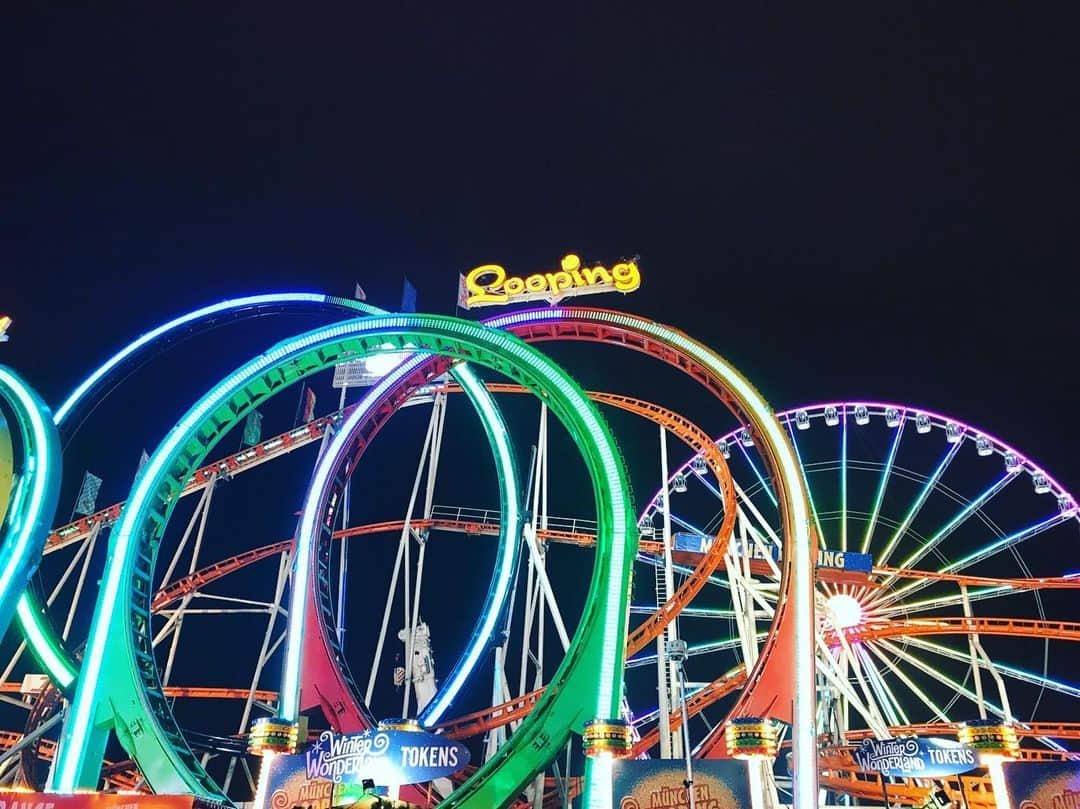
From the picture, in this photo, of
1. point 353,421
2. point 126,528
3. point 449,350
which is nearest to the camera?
point 126,528

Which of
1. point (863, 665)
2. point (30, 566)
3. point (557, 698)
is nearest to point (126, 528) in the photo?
point (30, 566)

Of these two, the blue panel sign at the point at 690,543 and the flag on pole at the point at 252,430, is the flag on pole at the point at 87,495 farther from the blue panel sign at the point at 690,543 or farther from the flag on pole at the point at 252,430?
the blue panel sign at the point at 690,543

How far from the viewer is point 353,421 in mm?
14562

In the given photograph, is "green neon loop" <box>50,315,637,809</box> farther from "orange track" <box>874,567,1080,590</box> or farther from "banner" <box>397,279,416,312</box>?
"orange track" <box>874,567,1080,590</box>

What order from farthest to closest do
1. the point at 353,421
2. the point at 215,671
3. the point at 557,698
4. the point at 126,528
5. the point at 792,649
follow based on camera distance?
the point at 215,671 → the point at 353,421 → the point at 126,528 → the point at 792,649 → the point at 557,698

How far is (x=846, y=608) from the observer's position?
21.9m

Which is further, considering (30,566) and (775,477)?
(775,477)

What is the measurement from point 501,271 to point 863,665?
46.9ft

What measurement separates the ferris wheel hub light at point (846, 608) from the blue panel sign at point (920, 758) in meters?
10.8

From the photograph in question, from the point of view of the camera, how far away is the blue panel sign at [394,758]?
9.27 m

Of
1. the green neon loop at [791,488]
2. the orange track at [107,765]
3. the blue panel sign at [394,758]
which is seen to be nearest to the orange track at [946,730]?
the green neon loop at [791,488]

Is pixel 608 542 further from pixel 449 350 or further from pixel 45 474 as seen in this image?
pixel 45 474

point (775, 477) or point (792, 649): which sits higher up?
point (775, 477)

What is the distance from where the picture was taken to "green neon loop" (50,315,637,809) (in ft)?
33.4
